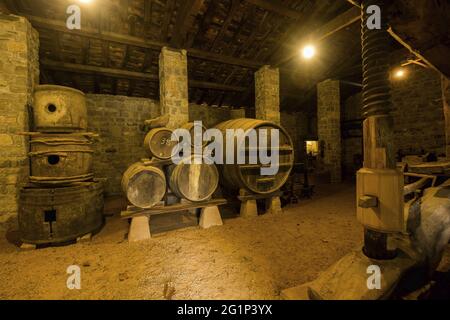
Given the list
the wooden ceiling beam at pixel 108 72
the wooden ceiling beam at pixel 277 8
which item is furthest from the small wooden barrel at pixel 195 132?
the wooden ceiling beam at pixel 108 72

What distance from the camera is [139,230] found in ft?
11.9

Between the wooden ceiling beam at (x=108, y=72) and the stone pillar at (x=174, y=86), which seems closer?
the stone pillar at (x=174, y=86)

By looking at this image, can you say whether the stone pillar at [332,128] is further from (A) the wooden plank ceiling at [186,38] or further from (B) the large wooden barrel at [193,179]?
(B) the large wooden barrel at [193,179]

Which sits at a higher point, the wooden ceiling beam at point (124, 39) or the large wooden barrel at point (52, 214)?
the wooden ceiling beam at point (124, 39)

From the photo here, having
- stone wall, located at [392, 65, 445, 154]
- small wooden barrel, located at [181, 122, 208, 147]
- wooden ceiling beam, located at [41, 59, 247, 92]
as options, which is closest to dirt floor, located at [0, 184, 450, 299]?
small wooden barrel, located at [181, 122, 208, 147]

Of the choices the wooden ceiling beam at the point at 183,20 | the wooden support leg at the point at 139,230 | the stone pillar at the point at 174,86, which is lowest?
the wooden support leg at the point at 139,230

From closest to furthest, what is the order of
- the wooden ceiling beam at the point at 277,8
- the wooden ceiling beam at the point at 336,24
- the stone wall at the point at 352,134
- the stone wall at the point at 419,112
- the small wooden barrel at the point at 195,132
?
the small wooden barrel at the point at 195,132, the wooden ceiling beam at the point at 277,8, the wooden ceiling beam at the point at 336,24, the stone wall at the point at 419,112, the stone wall at the point at 352,134

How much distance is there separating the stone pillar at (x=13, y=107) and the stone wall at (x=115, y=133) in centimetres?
361

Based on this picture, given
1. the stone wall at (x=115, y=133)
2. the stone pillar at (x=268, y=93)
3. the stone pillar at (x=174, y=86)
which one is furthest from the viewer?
the stone wall at (x=115, y=133)

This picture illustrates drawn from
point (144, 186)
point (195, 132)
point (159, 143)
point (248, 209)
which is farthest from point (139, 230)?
point (248, 209)

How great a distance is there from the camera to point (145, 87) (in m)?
8.21

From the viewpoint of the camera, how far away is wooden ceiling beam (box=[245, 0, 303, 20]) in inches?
192

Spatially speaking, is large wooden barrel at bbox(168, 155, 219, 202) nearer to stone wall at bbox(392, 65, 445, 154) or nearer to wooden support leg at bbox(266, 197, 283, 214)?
wooden support leg at bbox(266, 197, 283, 214)

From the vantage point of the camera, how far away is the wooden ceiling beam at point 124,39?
180 inches
